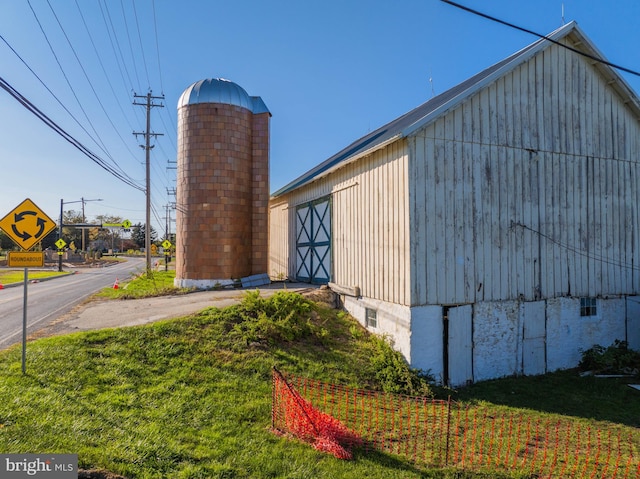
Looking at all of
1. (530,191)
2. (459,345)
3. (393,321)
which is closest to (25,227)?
(393,321)

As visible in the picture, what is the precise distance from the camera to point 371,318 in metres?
11.0

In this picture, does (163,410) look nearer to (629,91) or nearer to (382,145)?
(382,145)

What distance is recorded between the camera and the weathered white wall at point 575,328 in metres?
10.9

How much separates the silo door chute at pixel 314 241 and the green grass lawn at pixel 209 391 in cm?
310

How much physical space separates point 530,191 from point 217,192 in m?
11.8

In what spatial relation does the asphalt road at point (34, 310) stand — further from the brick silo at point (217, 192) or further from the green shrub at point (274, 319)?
the green shrub at point (274, 319)

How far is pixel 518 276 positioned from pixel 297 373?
260 inches

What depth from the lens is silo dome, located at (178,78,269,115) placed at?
657 inches

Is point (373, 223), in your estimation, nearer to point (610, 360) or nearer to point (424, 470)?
point (424, 470)

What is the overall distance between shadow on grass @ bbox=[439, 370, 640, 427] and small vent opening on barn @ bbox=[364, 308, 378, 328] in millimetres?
2519

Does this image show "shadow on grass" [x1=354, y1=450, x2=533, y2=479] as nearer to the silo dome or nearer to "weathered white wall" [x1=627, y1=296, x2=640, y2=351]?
"weathered white wall" [x1=627, y1=296, x2=640, y2=351]

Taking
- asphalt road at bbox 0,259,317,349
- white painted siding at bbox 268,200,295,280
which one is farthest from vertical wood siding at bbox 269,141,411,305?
white painted siding at bbox 268,200,295,280

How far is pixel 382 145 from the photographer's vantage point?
391 inches

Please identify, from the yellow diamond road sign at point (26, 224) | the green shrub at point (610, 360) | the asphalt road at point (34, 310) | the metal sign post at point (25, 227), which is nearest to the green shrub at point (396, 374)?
the green shrub at point (610, 360)
